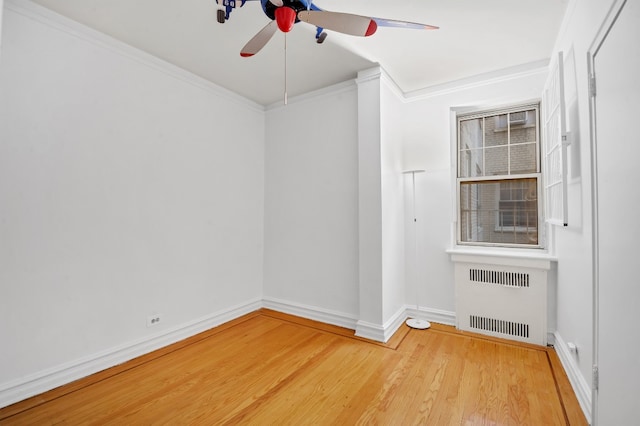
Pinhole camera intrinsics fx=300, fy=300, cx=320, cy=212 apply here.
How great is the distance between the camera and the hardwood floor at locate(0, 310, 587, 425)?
1.90 meters

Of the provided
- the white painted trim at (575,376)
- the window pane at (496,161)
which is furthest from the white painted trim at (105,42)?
the white painted trim at (575,376)

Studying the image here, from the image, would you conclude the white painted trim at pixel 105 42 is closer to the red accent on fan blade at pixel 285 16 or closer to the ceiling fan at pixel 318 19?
the ceiling fan at pixel 318 19

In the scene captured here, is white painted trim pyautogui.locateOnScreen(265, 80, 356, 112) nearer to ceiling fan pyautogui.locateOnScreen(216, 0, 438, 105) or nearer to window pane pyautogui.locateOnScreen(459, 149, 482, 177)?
window pane pyautogui.locateOnScreen(459, 149, 482, 177)

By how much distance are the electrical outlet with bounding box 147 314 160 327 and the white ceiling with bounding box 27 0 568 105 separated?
246 centimetres

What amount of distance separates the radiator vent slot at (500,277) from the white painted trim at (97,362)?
284 centimetres

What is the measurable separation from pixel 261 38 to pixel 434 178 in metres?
2.51

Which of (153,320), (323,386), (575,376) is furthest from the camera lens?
(153,320)

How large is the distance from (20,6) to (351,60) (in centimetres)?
254

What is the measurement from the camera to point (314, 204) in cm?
367

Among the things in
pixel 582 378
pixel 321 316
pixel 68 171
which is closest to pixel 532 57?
pixel 582 378

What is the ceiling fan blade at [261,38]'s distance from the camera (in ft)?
5.62

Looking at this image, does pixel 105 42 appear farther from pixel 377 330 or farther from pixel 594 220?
pixel 594 220

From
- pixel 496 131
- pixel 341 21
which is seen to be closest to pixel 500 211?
pixel 496 131

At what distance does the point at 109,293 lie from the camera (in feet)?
8.29
